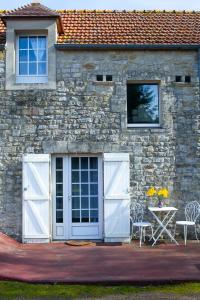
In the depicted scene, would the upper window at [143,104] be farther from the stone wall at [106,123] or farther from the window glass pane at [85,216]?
the window glass pane at [85,216]

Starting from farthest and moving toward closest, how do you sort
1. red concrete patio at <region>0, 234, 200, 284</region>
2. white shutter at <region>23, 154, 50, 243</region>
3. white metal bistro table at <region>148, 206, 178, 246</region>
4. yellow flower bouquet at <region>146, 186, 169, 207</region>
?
yellow flower bouquet at <region>146, 186, 169, 207</region>
white shutter at <region>23, 154, 50, 243</region>
white metal bistro table at <region>148, 206, 178, 246</region>
red concrete patio at <region>0, 234, 200, 284</region>

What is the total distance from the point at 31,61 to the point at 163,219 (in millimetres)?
5133

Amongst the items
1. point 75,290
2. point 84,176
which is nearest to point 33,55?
point 84,176

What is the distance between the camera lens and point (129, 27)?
523 inches

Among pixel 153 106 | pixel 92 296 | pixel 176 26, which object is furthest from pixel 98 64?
pixel 92 296

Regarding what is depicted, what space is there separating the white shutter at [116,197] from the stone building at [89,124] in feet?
0.08

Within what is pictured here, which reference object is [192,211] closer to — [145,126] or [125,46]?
[145,126]

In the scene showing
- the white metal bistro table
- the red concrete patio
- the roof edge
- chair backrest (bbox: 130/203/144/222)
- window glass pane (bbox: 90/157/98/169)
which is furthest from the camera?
window glass pane (bbox: 90/157/98/169)

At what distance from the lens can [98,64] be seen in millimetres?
12484

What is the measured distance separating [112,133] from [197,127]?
7.01 ft

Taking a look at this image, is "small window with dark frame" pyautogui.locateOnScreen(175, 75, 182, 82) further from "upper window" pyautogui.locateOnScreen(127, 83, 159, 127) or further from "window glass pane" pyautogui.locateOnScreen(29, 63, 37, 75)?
"window glass pane" pyautogui.locateOnScreen(29, 63, 37, 75)

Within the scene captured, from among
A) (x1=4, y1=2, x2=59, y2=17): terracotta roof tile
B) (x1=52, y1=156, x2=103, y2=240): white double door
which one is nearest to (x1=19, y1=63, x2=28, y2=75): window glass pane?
(x1=4, y1=2, x2=59, y2=17): terracotta roof tile

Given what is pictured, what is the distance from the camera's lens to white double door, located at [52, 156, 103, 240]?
12.2 metres

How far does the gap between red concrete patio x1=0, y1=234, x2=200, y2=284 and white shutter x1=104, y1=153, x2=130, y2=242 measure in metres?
0.50
